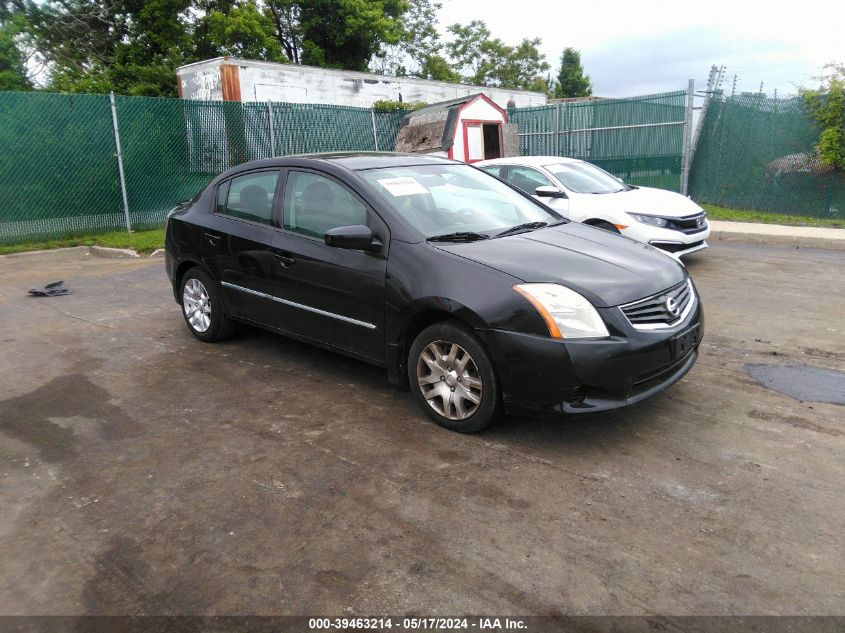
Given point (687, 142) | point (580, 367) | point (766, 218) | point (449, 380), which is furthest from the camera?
point (687, 142)

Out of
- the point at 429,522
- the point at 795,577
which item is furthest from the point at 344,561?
the point at 795,577

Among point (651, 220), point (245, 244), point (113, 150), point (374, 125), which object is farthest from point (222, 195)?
point (374, 125)

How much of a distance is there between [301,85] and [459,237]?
59.2ft

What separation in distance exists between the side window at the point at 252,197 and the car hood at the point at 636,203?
4762mm

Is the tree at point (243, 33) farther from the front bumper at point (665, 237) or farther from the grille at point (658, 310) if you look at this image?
the grille at point (658, 310)

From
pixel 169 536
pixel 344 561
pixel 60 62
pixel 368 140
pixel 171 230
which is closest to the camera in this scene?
pixel 344 561

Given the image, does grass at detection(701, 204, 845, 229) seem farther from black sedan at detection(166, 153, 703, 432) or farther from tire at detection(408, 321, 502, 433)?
tire at detection(408, 321, 502, 433)

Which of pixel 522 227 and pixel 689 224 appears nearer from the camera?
pixel 522 227

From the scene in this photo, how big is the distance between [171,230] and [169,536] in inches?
147

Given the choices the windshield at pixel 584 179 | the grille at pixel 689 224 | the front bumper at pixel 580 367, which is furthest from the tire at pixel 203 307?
the grille at pixel 689 224

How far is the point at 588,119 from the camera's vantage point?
1734cm

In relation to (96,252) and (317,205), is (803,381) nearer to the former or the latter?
(317,205)

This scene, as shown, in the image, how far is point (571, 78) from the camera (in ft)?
199

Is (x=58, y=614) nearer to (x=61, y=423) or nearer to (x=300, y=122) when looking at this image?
(x=61, y=423)
